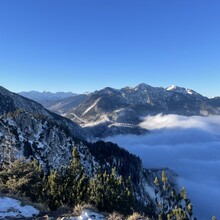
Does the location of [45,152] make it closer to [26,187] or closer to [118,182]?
[118,182]

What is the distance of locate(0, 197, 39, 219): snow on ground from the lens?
2630 centimetres

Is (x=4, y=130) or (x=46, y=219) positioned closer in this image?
(x=46, y=219)

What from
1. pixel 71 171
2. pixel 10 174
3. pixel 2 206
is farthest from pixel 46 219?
pixel 71 171

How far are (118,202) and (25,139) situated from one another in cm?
12233

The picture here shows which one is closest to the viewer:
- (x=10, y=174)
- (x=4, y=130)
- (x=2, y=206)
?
(x=2, y=206)

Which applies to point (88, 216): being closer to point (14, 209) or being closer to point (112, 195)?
point (14, 209)

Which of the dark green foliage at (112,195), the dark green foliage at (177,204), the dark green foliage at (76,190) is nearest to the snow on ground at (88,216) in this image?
the dark green foliage at (76,190)

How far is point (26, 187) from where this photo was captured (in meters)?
46.0

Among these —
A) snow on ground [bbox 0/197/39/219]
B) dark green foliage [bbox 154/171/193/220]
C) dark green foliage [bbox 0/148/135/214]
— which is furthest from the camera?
dark green foliage [bbox 154/171/193/220]

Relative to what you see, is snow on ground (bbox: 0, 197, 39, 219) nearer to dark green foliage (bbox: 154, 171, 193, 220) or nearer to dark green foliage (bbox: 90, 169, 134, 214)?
dark green foliage (bbox: 154, 171, 193, 220)

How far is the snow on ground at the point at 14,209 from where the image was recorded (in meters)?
26.3

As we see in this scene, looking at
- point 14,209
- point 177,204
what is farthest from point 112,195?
point 14,209

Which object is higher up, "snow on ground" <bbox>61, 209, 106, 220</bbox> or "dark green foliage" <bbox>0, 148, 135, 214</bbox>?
"snow on ground" <bbox>61, 209, 106, 220</bbox>

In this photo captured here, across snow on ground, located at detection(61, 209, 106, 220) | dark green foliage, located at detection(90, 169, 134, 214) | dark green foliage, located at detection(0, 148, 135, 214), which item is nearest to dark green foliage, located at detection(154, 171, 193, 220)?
dark green foliage, located at detection(90, 169, 134, 214)
